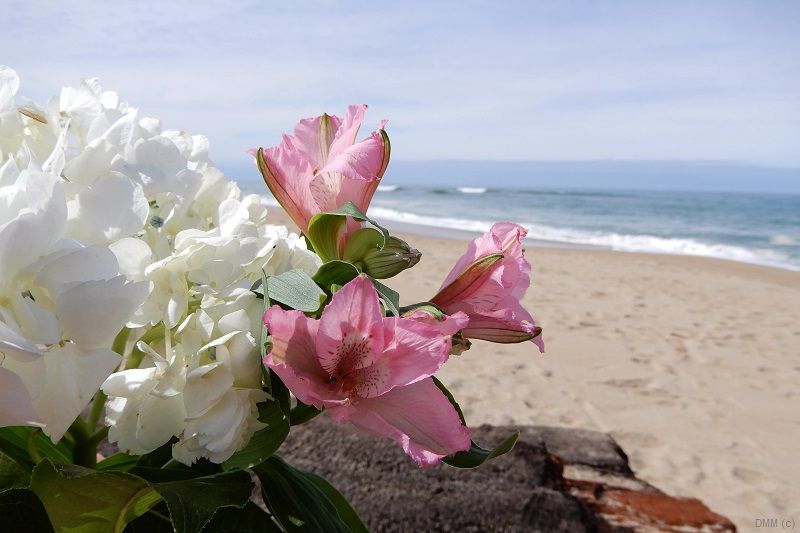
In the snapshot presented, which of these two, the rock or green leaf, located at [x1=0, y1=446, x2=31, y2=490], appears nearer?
green leaf, located at [x1=0, y1=446, x2=31, y2=490]

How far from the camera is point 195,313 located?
1.84 ft

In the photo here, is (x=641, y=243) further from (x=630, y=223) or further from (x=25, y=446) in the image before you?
(x=25, y=446)

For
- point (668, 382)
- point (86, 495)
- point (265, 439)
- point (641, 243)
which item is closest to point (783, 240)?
point (641, 243)

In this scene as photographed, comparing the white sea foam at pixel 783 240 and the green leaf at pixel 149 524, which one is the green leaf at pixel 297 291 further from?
the white sea foam at pixel 783 240

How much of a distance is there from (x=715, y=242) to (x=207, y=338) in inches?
721

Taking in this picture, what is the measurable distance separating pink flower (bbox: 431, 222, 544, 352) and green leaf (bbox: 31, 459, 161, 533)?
294mm

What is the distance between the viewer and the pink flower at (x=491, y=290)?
61 cm

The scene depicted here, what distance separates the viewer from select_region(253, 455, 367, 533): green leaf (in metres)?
0.73

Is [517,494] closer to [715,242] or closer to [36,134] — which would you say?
[36,134]

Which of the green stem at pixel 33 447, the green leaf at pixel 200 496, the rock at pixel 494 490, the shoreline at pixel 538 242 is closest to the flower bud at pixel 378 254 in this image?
the green leaf at pixel 200 496

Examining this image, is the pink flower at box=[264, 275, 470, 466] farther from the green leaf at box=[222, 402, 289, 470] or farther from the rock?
the rock

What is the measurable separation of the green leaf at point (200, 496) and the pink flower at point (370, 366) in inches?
4.8

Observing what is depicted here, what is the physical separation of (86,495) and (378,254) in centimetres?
30

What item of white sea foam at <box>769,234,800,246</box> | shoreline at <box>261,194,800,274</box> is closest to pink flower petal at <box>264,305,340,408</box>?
shoreline at <box>261,194,800,274</box>
